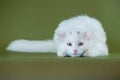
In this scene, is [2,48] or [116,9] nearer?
[2,48]

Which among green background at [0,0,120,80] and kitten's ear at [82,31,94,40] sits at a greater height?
green background at [0,0,120,80]

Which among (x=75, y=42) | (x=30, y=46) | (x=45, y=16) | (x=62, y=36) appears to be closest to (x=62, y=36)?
(x=62, y=36)

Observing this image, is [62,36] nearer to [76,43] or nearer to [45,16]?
[76,43]

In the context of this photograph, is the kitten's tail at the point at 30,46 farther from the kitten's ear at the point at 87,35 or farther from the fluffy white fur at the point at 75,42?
the kitten's ear at the point at 87,35

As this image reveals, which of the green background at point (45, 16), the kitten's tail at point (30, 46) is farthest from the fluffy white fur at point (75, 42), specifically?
the green background at point (45, 16)

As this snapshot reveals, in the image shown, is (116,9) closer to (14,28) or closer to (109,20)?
(109,20)

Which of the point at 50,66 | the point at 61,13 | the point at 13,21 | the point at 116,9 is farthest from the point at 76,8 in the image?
the point at 50,66

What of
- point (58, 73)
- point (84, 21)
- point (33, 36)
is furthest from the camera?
point (33, 36)

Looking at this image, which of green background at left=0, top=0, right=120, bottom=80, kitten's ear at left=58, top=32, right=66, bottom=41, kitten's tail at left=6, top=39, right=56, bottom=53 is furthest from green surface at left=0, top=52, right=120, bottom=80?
green background at left=0, top=0, right=120, bottom=80

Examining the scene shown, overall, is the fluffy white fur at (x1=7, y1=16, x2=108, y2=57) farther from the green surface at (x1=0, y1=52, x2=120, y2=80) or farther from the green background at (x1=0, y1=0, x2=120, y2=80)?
the green surface at (x1=0, y1=52, x2=120, y2=80)
